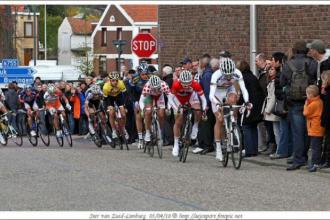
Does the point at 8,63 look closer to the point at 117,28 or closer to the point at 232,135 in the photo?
the point at 232,135

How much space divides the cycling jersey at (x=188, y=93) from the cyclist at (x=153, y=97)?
2.79 ft

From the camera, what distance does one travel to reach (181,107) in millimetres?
18047

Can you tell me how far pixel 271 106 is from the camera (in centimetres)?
1797

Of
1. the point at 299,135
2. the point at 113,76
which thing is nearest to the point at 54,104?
the point at 113,76

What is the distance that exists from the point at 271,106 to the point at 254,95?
0.64 m

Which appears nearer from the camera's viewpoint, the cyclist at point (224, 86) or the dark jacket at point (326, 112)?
the dark jacket at point (326, 112)

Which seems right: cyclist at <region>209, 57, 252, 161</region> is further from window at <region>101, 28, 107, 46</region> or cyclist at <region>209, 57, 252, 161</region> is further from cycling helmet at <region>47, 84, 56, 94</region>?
window at <region>101, 28, 107, 46</region>

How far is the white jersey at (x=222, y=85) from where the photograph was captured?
1652 cm

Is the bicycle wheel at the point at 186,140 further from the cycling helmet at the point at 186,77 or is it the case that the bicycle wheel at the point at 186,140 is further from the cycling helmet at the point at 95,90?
the cycling helmet at the point at 95,90

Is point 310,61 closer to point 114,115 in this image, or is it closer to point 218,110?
Result: point 218,110

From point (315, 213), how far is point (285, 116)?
661 centimetres

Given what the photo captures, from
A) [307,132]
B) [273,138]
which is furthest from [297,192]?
[273,138]

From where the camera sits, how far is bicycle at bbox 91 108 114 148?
74.6ft

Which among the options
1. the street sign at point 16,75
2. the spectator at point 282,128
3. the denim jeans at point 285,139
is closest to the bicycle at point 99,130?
the spectator at point 282,128
